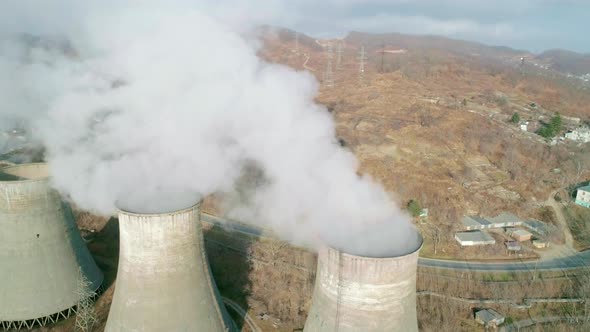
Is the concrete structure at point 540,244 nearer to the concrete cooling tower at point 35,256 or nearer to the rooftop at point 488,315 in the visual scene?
the rooftop at point 488,315

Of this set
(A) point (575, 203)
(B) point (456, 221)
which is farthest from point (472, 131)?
(B) point (456, 221)

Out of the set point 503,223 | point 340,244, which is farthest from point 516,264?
point 340,244

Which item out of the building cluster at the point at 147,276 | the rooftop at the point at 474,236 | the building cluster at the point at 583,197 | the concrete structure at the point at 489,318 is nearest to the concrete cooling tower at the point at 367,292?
the building cluster at the point at 147,276

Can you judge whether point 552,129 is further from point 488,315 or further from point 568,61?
point 568,61

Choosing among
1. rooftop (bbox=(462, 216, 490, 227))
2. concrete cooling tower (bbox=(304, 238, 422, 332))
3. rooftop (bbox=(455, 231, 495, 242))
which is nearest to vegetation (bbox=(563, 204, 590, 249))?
rooftop (bbox=(462, 216, 490, 227))

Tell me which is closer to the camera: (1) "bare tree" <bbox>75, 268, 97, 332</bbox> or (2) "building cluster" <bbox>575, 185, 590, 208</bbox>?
(1) "bare tree" <bbox>75, 268, 97, 332</bbox>

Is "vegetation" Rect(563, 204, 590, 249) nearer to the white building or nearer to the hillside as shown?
the hillside
